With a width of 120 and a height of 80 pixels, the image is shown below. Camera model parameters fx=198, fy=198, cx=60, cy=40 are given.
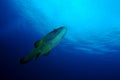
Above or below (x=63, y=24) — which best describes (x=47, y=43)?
below

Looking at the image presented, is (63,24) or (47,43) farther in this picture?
(63,24)

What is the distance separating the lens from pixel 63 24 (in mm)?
13656

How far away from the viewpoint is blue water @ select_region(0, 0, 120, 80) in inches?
458

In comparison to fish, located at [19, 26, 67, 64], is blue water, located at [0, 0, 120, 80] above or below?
above

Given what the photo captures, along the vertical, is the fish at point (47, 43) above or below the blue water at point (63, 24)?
below

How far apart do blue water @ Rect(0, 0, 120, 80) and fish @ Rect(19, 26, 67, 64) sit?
5255 mm

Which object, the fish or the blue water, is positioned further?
the blue water

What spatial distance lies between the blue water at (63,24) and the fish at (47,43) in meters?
5.25

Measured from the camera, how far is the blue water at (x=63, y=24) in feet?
38.2

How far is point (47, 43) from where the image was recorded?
2.94 ft

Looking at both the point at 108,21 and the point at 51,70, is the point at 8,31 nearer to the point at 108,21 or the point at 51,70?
the point at 108,21

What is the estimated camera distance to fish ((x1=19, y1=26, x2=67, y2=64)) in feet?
2.89

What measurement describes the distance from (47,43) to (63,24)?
12.8 meters

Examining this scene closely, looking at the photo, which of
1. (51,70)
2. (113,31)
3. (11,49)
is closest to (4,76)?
(51,70)
